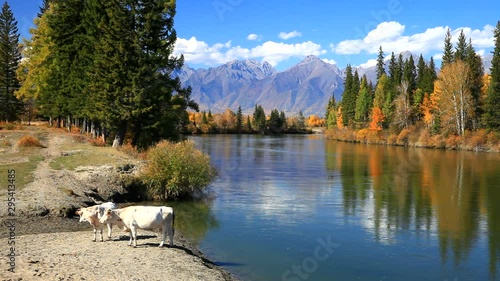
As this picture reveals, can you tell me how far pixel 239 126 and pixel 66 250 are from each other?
597ft

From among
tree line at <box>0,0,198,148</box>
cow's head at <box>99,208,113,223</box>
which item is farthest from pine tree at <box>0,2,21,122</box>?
cow's head at <box>99,208,113,223</box>

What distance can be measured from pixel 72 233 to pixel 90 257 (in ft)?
15.1

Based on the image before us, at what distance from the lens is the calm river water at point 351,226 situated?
60.3ft

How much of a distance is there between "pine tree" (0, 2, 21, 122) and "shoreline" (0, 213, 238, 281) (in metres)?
57.0

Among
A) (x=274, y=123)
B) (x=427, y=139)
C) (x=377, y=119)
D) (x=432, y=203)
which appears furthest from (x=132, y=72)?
(x=274, y=123)

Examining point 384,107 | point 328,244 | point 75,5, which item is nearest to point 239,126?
point 384,107

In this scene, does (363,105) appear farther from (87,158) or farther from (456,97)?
(87,158)

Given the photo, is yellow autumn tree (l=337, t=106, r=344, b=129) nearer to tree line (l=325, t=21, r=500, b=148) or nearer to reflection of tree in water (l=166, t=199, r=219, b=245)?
tree line (l=325, t=21, r=500, b=148)

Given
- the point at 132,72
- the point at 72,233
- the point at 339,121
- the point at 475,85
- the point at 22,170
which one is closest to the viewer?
the point at 72,233

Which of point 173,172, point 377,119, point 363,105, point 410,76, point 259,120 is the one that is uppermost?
point 410,76

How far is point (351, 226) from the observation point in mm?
25375

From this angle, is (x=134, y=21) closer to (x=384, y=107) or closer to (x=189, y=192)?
(x=189, y=192)

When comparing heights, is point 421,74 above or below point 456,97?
above

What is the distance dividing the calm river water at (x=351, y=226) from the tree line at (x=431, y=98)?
153 ft
